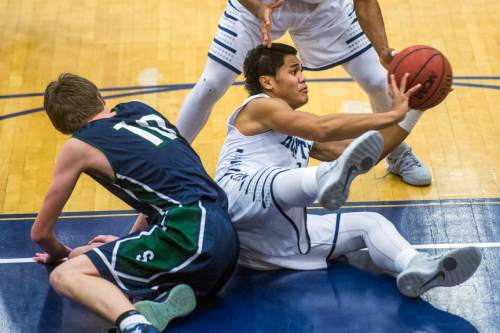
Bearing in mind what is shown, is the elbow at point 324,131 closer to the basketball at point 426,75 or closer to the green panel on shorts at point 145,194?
the basketball at point 426,75

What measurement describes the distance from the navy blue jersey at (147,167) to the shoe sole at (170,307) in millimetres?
368

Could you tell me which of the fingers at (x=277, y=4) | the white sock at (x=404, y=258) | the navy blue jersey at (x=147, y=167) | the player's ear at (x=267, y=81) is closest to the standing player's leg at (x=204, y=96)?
the fingers at (x=277, y=4)

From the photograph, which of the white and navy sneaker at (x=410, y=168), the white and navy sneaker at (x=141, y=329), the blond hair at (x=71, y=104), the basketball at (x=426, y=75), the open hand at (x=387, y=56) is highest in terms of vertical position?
the blond hair at (x=71, y=104)

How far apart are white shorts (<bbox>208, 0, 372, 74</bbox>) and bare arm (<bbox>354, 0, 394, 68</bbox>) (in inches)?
3.4

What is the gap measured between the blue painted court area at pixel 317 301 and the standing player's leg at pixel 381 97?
507 mm

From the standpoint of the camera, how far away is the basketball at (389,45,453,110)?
15.1 feet

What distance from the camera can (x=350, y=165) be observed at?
13.9ft

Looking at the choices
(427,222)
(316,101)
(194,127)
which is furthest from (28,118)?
(427,222)

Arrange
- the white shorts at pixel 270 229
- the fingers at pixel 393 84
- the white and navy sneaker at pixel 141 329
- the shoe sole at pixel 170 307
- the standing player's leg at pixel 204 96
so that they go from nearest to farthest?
1. the white and navy sneaker at pixel 141 329
2. the shoe sole at pixel 170 307
3. the fingers at pixel 393 84
4. the white shorts at pixel 270 229
5. the standing player's leg at pixel 204 96

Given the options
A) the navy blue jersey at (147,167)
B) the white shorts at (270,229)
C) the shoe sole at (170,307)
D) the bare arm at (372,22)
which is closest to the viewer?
the shoe sole at (170,307)

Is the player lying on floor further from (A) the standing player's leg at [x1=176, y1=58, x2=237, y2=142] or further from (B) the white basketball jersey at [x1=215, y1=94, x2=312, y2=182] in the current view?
(A) the standing player's leg at [x1=176, y1=58, x2=237, y2=142]

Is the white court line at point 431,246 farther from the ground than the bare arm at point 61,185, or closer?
closer

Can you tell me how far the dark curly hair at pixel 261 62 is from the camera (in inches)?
195

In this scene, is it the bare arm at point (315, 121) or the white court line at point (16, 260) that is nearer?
the bare arm at point (315, 121)
